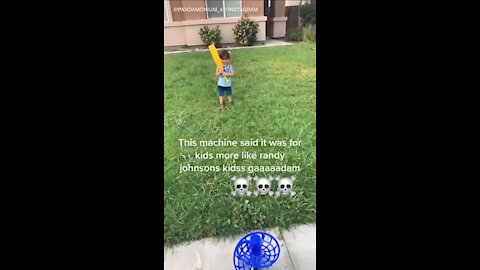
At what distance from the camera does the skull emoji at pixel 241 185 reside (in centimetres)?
214

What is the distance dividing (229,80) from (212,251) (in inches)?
41.4

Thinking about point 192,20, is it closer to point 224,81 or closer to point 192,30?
Result: point 192,30

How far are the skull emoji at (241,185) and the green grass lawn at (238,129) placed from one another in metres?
0.03

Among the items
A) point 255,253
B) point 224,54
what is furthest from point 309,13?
point 255,253

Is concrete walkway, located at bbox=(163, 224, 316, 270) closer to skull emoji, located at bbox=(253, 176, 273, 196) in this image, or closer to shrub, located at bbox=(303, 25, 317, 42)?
skull emoji, located at bbox=(253, 176, 273, 196)

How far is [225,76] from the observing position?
2.09 metres

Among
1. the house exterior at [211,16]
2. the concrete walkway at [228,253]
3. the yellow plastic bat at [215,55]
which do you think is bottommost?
the concrete walkway at [228,253]

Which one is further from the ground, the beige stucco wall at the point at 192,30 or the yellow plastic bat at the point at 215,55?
the beige stucco wall at the point at 192,30

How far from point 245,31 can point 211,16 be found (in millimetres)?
216

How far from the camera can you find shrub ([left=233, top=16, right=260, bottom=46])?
6.60 ft

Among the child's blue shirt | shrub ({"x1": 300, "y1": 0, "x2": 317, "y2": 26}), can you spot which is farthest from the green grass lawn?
shrub ({"x1": 300, "y1": 0, "x2": 317, "y2": 26})

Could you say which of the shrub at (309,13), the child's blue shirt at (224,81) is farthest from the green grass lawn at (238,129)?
the shrub at (309,13)

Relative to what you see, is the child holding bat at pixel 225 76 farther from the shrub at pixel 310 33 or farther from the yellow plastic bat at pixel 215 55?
the shrub at pixel 310 33

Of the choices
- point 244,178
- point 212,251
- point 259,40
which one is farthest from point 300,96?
point 212,251
